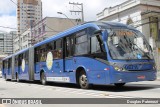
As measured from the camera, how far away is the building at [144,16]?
40.3 meters

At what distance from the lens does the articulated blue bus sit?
14.4m

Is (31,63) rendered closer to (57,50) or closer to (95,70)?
(57,50)

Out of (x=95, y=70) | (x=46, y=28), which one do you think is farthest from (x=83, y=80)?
(x=46, y=28)

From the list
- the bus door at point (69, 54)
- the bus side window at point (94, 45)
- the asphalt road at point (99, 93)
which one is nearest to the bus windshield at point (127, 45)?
the bus side window at point (94, 45)

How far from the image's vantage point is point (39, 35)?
3039 inches

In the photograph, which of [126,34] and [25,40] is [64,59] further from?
[25,40]

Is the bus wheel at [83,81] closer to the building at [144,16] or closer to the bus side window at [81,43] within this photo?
the bus side window at [81,43]

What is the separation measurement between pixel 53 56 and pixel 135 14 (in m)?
21.8

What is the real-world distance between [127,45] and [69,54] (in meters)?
4.57

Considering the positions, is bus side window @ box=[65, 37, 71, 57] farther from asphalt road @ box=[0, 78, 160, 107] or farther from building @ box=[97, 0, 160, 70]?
building @ box=[97, 0, 160, 70]

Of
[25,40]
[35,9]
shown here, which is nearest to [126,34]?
[35,9]

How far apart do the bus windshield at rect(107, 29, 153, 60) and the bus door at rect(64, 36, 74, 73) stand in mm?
3631

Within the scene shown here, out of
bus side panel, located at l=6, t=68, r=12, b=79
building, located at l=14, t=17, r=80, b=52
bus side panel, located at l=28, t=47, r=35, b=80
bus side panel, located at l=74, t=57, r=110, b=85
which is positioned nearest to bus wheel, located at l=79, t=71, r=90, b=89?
bus side panel, located at l=74, t=57, r=110, b=85

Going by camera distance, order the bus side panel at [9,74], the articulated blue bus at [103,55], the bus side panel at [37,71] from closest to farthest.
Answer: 1. the articulated blue bus at [103,55]
2. the bus side panel at [37,71]
3. the bus side panel at [9,74]
